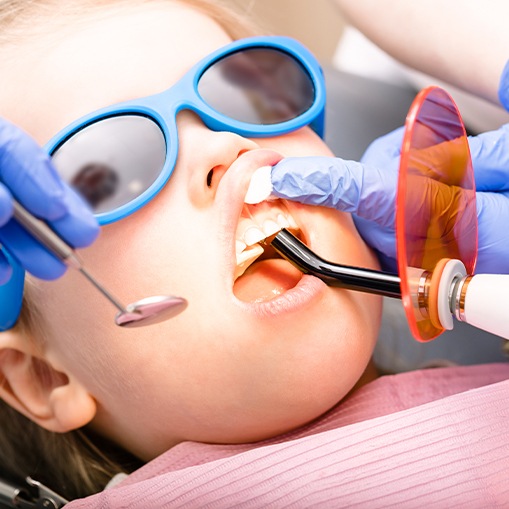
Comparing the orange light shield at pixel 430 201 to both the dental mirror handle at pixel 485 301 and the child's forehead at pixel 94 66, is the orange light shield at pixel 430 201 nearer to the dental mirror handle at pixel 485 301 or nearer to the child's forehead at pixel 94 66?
the dental mirror handle at pixel 485 301

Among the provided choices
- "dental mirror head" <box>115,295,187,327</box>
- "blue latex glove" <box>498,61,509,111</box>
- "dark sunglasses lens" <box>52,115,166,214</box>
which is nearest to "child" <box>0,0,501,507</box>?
"dark sunglasses lens" <box>52,115,166,214</box>

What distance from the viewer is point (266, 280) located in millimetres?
860

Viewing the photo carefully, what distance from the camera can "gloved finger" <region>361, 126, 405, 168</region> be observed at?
997 millimetres

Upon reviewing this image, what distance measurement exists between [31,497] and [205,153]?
0.50 metres

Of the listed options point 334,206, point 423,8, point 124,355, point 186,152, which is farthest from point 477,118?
point 124,355

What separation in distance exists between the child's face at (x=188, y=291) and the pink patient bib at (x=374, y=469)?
0.05 metres

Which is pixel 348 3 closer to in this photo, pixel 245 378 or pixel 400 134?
pixel 400 134

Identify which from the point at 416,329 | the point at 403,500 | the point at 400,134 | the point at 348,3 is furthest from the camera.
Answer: the point at 348,3

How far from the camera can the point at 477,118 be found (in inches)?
48.6

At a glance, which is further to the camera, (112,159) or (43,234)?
(112,159)

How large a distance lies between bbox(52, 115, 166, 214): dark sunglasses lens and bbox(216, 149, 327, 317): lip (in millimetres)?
74

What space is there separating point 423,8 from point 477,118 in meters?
0.22

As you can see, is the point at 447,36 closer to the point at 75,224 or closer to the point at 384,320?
the point at 384,320

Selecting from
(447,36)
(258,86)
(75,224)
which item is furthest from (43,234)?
(447,36)
